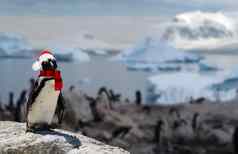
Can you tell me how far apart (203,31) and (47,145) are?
11081mm

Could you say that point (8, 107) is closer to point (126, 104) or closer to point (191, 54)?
point (126, 104)

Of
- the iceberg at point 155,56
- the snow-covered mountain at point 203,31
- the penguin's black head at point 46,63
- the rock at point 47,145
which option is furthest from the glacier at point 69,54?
the rock at point 47,145

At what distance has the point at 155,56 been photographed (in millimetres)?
13227

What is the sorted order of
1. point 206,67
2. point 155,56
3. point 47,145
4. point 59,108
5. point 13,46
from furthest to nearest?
1. point 155,56
2. point 13,46
3. point 206,67
4. point 59,108
5. point 47,145

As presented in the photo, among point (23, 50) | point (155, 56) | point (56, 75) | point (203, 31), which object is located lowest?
point (56, 75)

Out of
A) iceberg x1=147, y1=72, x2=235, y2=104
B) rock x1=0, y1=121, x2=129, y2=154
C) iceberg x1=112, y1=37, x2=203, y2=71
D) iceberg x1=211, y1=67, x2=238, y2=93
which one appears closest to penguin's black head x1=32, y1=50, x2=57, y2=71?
rock x1=0, y1=121, x2=129, y2=154

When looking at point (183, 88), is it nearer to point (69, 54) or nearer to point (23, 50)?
point (69, 54)

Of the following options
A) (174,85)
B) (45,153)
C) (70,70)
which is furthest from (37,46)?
(45,153)

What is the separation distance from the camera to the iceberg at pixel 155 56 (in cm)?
1262

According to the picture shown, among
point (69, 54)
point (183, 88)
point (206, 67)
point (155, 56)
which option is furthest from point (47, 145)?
point (155, 56)

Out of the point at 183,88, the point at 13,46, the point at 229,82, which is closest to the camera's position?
the point at 229,82

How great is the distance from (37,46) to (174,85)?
285 centimetres

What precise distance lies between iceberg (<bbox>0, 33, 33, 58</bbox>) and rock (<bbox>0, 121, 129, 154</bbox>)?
32.5 ft

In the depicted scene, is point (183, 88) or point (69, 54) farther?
point (69, 54)
